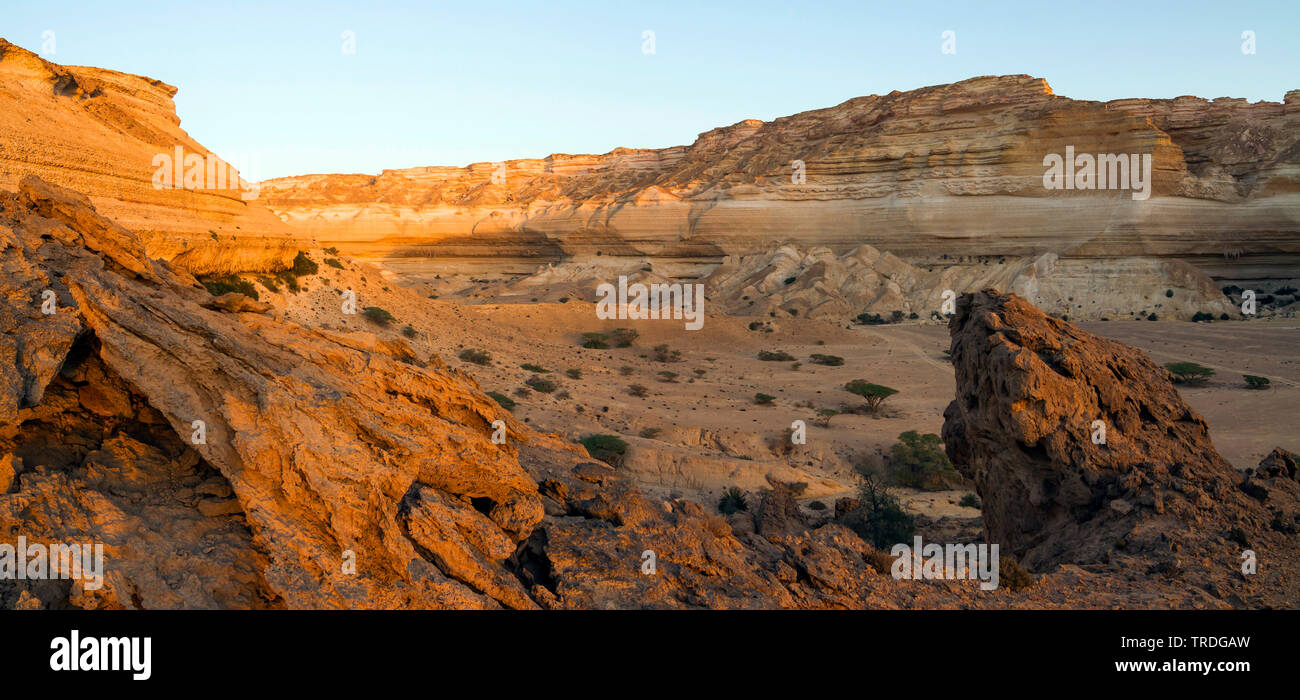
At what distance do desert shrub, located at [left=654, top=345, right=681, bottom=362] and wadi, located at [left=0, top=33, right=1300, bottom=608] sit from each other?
333mm

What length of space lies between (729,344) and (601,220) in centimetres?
2372

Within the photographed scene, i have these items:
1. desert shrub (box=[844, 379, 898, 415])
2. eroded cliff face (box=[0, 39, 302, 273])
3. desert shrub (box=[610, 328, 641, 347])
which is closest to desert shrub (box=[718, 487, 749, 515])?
desert shrub (box=[844, 379, 898, 415])

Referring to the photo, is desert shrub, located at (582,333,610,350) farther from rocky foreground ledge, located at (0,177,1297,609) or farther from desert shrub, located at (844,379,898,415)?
rocky foreground ledge, located at (0,177,1297,609)

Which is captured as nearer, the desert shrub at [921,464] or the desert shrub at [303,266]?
the desert shrub at [921,464]

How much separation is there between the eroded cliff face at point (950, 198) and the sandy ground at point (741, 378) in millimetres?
9157

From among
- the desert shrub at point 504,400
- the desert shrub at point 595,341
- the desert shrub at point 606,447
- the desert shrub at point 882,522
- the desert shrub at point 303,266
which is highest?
the desert shrub at point 303,266

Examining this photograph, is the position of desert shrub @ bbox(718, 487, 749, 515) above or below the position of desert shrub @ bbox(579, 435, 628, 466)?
below

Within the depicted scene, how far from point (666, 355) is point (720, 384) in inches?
156

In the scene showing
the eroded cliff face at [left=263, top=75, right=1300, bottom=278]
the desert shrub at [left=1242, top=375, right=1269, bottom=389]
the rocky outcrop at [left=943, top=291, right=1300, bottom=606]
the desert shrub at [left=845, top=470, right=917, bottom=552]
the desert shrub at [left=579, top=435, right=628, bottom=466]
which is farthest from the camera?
the eroded cliff face at [left=263, top=75, right=1300, bottom=278]

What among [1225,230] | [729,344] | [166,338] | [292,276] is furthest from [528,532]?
[1225,230]

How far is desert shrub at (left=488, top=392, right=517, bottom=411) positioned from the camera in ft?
60.3

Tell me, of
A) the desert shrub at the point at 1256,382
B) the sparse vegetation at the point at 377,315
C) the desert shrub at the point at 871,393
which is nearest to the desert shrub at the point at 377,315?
the sparse vegetation at the point at 377,315

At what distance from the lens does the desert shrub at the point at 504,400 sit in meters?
18.4

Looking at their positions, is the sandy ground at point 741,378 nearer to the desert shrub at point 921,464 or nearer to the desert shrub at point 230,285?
the desert shrub at point 921,464
